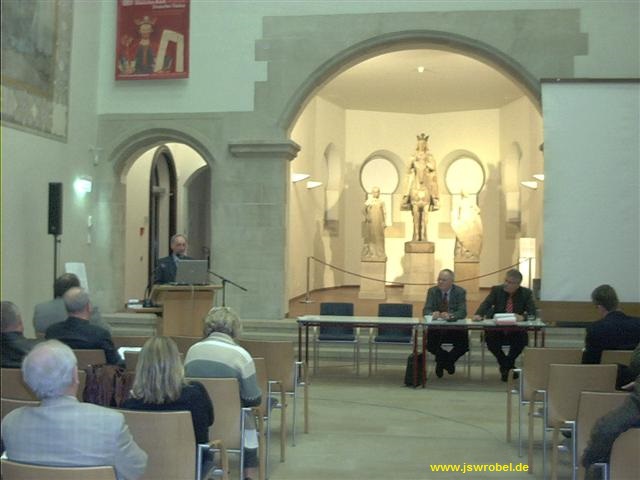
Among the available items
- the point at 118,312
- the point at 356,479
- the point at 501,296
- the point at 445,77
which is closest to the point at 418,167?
the point at 445,77

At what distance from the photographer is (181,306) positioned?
30.2 feet

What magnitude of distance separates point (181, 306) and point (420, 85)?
10.5 m

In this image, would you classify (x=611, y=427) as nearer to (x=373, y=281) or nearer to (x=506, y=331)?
(x=506, y=331)

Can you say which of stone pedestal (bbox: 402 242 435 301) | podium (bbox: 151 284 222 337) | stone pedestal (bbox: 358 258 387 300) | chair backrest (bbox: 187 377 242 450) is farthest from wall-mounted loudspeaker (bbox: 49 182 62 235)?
stone pedestal (bbox: 402 242 435 301)

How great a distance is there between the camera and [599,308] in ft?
20.3

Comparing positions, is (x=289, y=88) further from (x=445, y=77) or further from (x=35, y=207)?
(x=445, y=77)

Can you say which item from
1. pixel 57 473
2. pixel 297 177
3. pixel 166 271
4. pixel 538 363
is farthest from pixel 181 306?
pixel 297 177

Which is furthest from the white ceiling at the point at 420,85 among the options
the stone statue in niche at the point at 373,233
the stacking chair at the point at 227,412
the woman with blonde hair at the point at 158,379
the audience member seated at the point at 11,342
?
the woman with blonde hair at the point at 158,379

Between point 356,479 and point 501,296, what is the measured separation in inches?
169

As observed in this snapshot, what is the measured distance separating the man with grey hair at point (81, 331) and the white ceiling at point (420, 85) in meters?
10.7

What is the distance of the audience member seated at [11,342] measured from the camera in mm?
4812

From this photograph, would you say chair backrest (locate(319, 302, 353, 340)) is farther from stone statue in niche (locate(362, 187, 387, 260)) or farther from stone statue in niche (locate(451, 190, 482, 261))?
stone statue in niche (locate(451, 190, 482, 261))

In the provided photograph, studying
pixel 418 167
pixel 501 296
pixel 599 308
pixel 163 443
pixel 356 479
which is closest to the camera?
pixel 163 443

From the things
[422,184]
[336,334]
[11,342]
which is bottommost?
[336,334]
